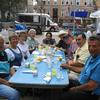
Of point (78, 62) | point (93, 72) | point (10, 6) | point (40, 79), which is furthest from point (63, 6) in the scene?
point (93, 72)

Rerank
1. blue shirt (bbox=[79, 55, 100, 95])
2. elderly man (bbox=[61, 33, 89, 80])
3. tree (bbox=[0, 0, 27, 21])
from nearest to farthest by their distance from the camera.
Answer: blue shirt (bbox=[79, 55, 100, 95]), elderly man (bbox=[61, 33, 89, 80]), tree (bbox=[0, 0, 27, 21])

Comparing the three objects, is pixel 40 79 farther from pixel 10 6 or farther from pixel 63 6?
pixel 63 6

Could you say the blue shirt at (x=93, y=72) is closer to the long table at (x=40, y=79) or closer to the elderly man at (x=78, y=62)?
the long table at (x=40, y=79)

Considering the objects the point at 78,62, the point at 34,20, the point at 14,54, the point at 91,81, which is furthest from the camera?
→ the point at 34,20

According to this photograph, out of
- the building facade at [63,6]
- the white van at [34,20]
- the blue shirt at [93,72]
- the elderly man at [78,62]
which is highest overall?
the blue shirt at [93,72]

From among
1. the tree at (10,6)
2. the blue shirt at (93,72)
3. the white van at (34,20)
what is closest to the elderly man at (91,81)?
the blue shirt at (93,72)

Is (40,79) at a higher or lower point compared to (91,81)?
lower

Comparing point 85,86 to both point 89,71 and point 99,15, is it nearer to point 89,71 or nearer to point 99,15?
point 89,71

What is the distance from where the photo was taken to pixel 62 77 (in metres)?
5.83

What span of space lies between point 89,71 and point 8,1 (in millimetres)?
49155

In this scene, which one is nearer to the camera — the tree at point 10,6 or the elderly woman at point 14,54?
the elderly woman at point 14,54

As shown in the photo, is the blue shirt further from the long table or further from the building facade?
the building facade

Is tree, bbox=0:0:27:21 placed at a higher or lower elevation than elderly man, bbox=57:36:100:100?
lower

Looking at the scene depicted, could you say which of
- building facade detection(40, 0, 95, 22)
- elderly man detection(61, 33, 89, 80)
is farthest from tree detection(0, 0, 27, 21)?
elderly man detection(61, 33, 89, 80)
